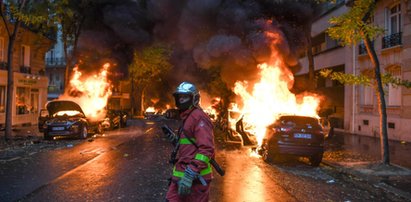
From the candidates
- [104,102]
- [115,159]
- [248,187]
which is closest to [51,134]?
[115,159]

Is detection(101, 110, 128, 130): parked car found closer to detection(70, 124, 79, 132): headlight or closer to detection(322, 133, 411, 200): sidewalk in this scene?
detection(70, 124, 79, 132): headlight

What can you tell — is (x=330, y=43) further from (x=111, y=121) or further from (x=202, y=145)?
(x=202, y=145)

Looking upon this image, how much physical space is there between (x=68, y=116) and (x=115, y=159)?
7.04 m

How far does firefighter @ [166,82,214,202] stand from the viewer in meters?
3.66

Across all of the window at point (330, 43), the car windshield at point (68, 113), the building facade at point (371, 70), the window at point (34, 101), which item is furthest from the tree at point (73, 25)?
the window at point (330, 43)

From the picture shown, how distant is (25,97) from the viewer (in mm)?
27234

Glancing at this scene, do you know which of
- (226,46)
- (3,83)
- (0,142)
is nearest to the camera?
(0,142)

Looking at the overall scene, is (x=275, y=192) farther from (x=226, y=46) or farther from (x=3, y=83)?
(x=3, y=83)

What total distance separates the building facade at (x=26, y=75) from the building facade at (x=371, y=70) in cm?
1863

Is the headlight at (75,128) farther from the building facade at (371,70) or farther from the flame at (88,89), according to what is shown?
the building facade at (371,70)

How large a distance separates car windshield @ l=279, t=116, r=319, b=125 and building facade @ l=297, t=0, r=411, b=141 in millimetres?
5195

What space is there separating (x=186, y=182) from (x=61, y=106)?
16.7 meters

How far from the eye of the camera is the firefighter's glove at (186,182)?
3529 mm

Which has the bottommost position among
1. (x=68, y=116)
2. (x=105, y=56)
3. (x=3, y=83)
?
(x=68, y=116)
